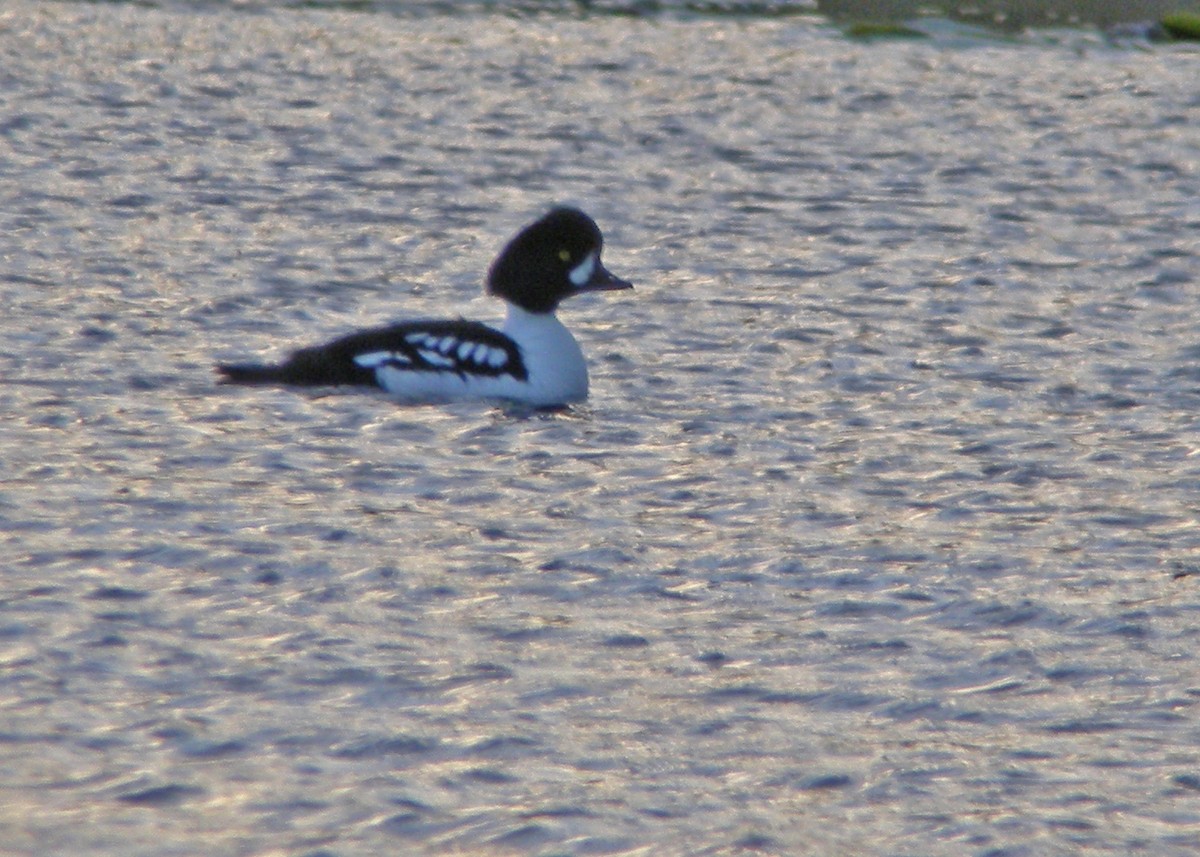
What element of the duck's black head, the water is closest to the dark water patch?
the water

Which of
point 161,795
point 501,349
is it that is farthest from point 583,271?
point 161,795

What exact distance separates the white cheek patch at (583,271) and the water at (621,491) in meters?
0.56

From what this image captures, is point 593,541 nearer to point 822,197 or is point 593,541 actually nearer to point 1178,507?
point 1178,507

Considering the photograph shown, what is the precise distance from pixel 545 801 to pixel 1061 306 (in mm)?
7761

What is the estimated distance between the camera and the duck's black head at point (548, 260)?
462 inches

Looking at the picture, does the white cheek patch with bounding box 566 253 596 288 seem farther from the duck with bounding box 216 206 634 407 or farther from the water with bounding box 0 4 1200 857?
the water with bounding box 0 4 1200 857

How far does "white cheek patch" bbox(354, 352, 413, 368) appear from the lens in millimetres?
11008

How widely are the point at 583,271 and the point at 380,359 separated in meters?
1.36

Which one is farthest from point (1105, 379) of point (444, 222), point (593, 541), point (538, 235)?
point (444, 222)

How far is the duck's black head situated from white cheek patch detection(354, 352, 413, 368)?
93cm

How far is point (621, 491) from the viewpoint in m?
9.50

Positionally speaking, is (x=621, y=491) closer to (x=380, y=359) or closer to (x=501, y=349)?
(x=380, y=359)

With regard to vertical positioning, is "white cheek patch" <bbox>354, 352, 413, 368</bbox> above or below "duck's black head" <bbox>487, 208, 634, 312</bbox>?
below

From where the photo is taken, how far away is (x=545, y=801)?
6.28 metres
